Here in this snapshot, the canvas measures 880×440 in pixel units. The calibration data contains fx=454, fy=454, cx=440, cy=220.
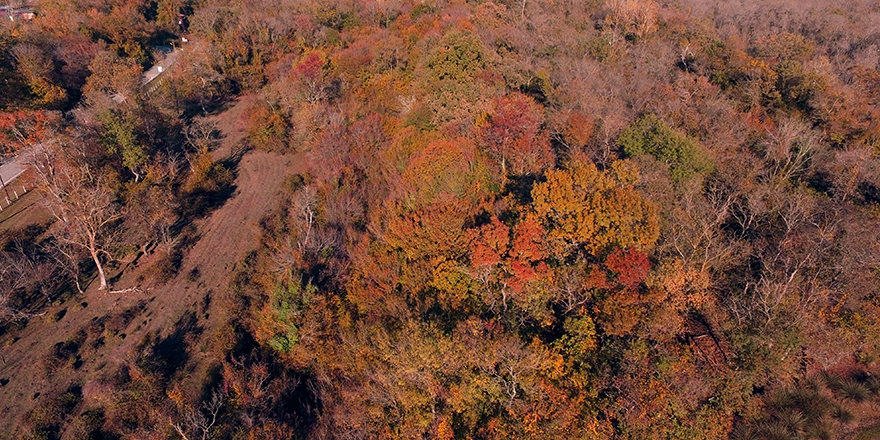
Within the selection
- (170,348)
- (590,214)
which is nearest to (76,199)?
(170,348)

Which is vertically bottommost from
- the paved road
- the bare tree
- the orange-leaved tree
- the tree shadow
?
the paved road

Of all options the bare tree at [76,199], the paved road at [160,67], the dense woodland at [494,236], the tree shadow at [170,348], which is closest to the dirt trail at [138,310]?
the tree shadow at [170,348]

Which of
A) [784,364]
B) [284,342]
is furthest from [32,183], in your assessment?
[784,364]

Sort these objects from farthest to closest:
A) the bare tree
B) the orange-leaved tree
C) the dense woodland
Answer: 1. the bare tree
2. the orange-leaved tree
3. the dense woodland

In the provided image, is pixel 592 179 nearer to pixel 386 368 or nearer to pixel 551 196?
pixel 551 196

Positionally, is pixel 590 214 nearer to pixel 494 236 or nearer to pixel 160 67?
pixel 494 236

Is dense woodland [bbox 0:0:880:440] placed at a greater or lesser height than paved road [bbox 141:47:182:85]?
greater

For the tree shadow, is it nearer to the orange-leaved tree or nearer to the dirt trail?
the dirt trail

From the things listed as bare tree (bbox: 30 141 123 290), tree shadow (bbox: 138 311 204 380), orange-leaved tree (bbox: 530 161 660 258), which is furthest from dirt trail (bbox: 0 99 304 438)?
orange-leaved tree (bbox: 530 161 660 258)

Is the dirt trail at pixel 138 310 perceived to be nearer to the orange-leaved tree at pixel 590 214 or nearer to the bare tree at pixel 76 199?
the bare tree at pixel 76 199
